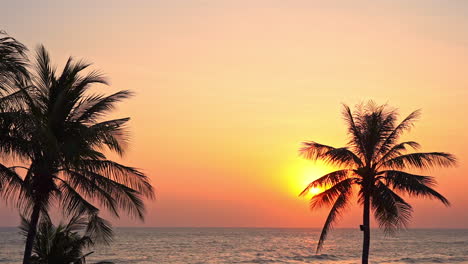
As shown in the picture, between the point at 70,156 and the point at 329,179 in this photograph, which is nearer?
the point at 70,156

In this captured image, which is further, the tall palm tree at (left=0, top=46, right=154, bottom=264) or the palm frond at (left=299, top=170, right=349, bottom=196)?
the palm frond at (left=299, top=170, right=349, bottom=196)

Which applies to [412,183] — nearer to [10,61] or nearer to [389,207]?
[389,207]

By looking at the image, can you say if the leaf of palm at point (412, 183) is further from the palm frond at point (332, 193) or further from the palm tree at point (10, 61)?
the palm tree at point (10, 61)

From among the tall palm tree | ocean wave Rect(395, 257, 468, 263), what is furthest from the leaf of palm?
ocean wave Rect(395, 257, 468, 263)

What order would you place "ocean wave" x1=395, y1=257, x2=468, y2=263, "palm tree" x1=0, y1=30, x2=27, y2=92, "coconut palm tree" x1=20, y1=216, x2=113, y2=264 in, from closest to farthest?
"palm tree" x1=0, y1=30, x2=27, y2=92, "coconut palm tree" x1=20, y1=216, x2=113, y2=264, "ocean wave" x1=395, y1=257, x2=468, y2=263

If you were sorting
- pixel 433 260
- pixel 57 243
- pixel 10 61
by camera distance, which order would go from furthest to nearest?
pixel 433 260
pixel 57 243
pixel 10 61

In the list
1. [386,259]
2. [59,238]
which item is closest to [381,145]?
[59,238]

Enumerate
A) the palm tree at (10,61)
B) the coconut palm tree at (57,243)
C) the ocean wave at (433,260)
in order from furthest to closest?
the ocean wave at (433,260) < the coconut palm tree at (57,243) < the palm tree at (10,61)

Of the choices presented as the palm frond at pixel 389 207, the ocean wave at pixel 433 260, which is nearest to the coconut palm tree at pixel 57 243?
the palm frond at pixel 389 207

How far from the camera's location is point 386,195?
2516cm

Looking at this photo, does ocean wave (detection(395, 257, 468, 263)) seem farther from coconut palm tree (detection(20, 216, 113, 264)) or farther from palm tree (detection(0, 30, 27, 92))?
palm tree (detection(0, 30, 27, 92))

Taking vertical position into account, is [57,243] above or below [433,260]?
below

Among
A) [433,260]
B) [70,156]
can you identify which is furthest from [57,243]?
[433,260]

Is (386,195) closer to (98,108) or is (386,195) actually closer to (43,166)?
(98,108)
